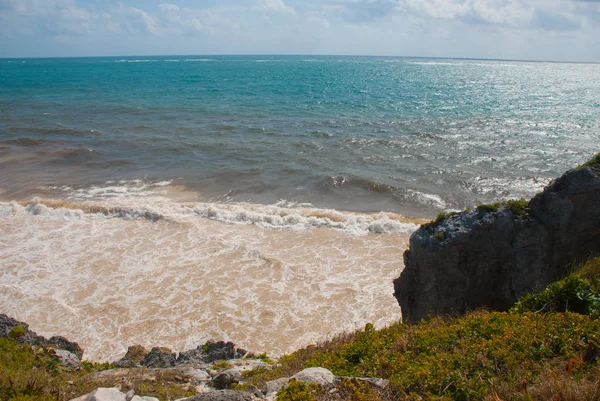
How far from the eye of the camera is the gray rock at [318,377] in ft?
19.4

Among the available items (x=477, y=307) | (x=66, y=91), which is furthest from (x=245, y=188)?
(x=66, y=91)

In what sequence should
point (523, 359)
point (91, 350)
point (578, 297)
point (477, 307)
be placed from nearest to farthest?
point (523, 359)
point (578, 297)
point (477, 307)
point (91, 350)

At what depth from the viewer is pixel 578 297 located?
21.8 ft

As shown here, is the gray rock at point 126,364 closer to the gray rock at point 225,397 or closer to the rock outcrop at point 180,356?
the rock outcrop at point 180,356

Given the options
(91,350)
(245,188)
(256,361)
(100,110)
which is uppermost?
(100,110)

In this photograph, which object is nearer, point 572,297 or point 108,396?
point 108,396

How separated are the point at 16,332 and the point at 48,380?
319cm

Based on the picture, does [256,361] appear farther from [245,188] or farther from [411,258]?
[245,188]

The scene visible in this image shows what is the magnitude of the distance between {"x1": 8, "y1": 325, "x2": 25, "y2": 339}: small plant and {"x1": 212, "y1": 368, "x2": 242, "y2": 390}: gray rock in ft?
15.8

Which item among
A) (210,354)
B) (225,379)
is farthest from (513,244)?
(210,354)

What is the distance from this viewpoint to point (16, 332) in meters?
9.05

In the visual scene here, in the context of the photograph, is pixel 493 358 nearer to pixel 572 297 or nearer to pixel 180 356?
pixel 572 297

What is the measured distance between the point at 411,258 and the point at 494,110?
1850 inches

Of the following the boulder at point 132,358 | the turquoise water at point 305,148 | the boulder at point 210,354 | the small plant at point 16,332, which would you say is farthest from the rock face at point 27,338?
the turquoise water at point 305,148
